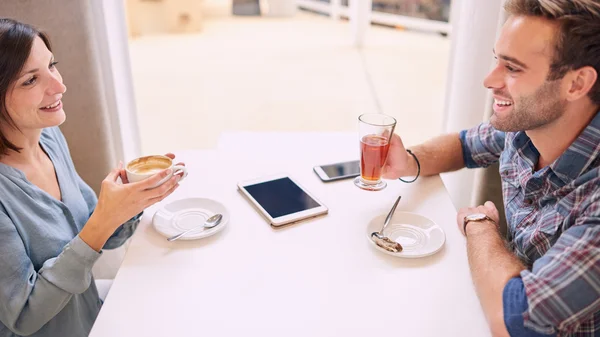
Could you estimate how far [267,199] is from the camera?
128cm

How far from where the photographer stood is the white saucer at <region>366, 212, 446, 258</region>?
1.10m

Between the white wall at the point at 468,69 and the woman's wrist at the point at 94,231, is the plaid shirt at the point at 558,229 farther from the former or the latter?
the woman's wrist at the point at 94,231

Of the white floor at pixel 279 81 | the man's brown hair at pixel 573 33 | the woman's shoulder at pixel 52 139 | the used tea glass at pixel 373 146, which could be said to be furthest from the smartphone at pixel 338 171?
the white floor at pixel 279 81

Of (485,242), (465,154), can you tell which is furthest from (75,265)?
(465,154)

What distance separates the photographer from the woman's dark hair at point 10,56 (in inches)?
43.5

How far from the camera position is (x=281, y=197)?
1292mm

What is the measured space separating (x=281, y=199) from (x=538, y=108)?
595 millimetres

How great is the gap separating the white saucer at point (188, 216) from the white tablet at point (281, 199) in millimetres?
96

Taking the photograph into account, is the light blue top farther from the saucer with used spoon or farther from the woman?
the saucer with used spoon

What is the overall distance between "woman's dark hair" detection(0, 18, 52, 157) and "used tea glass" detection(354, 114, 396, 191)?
77 centimetres

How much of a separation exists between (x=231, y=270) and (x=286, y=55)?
4069mm

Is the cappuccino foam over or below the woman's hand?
over

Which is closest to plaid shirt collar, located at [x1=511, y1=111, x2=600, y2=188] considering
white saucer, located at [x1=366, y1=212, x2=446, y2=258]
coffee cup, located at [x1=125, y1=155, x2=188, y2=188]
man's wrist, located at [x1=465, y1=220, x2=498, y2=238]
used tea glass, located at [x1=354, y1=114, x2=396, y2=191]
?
man's wrist, located at [x1=465, y1=220, x2=498, y2=238]

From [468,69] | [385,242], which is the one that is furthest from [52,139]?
[468,69]
